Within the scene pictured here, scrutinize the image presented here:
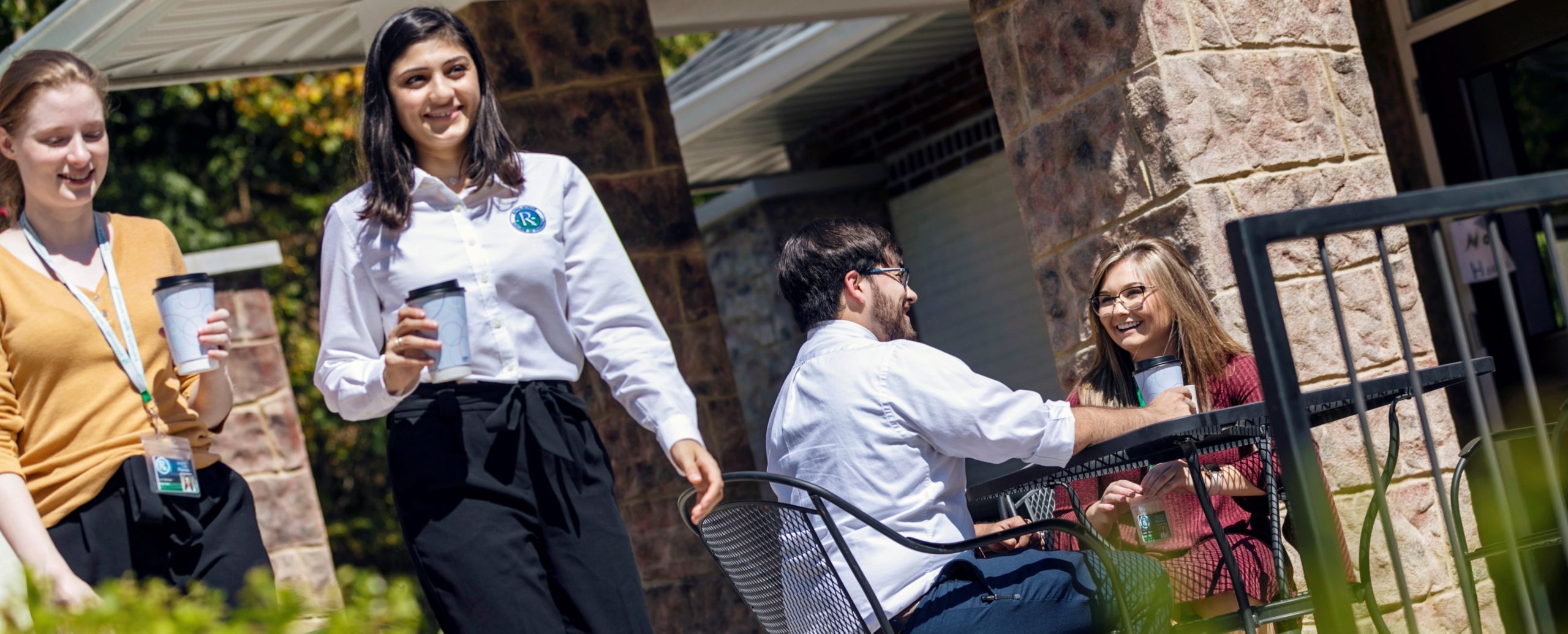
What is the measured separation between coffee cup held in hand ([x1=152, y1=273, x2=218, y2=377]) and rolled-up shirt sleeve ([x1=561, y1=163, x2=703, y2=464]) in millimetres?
601

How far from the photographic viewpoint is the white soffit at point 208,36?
15.5ft

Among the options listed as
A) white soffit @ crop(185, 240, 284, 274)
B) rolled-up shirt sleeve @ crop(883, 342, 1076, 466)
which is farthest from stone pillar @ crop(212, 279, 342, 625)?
rolled-up shirt sleeve @ crop(883, 342, 1076, 466)

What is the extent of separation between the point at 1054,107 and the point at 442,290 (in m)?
2.17

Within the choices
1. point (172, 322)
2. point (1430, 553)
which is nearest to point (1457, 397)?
point (1430, 553)

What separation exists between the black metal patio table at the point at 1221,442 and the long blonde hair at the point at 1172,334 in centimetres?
36

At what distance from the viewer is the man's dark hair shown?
9.78 ft

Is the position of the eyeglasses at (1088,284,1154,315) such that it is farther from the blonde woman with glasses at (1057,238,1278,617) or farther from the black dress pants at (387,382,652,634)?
the black dress pants at (387,382,652,634)

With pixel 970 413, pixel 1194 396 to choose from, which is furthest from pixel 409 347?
pixel 1194 396

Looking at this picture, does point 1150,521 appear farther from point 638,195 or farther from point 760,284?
point 760,284

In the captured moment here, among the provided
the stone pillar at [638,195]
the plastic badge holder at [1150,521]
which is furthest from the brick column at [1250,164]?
the stone pillar at [638,195]

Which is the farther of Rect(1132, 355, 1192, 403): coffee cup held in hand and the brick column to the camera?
the brick column

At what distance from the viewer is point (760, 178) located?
27.3 ft

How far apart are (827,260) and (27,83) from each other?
153cm

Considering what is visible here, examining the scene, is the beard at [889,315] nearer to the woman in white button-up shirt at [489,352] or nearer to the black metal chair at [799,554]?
the black metal chair at [799,554]
